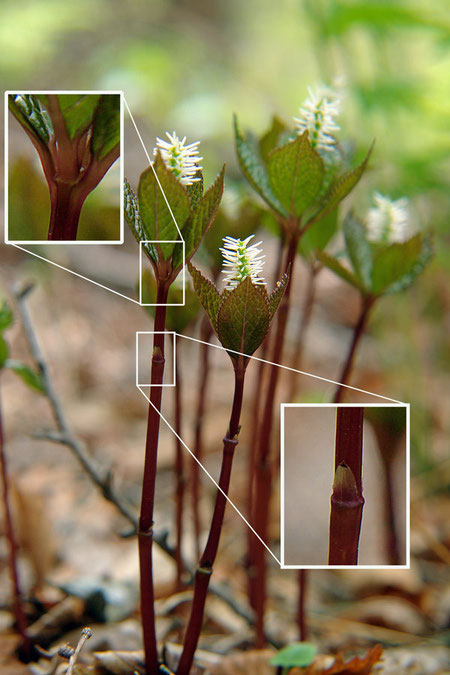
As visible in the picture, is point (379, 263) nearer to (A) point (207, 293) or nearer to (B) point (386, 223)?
(B) point (386, 223)

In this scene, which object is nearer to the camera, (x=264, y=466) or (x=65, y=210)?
(x=65, y=210)

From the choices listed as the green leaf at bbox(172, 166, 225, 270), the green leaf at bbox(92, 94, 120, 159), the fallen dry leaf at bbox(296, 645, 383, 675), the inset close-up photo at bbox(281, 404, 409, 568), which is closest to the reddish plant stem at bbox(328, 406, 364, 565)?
the inset close-up photo at bbox(281, 404, 409, 568)

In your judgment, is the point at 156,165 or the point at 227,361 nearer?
the point at 156,165

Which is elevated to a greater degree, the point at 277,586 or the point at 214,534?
the point at 214,534

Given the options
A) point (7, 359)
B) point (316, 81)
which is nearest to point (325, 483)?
point (7, 359)

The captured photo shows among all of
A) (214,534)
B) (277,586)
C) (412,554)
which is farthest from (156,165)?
(412,554)

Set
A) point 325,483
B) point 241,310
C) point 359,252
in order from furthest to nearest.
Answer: point 359,252, point 325,483, point 241,310

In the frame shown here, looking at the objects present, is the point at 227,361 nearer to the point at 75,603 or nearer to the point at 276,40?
the point at 75,603

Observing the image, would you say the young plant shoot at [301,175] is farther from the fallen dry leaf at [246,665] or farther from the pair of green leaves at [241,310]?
the fallen dry leaf at [246,665]
